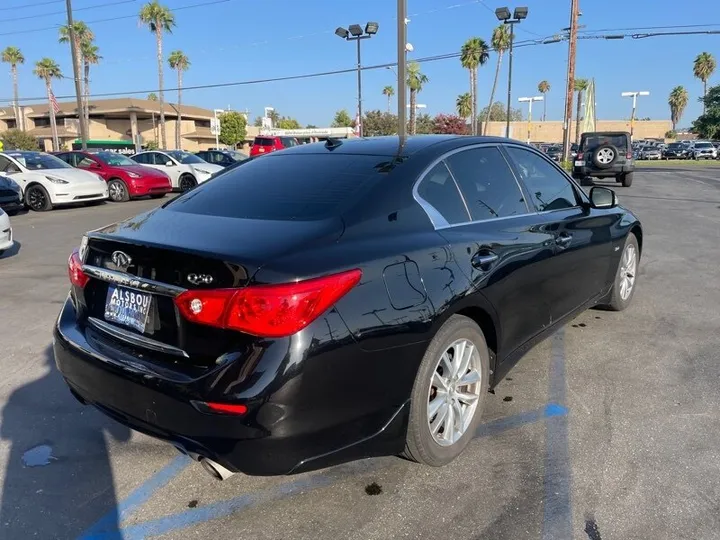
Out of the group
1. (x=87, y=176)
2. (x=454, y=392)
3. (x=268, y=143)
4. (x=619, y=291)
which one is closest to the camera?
(x=454, y=392)

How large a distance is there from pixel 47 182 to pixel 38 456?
13.5 m

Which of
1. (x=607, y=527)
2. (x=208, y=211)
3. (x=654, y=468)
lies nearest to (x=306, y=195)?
(x=208, y=211)

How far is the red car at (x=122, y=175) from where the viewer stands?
682 inches

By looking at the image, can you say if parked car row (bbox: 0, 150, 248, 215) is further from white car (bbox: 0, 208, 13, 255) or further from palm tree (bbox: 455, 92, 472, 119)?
palm tree (bbox: 455, 92, 472, 119)

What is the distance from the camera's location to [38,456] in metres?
3.08

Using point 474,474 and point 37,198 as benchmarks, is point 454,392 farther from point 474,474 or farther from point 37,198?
point 37,198

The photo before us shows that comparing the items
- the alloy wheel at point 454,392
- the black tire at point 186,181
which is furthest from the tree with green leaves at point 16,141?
the alloy wheel at point 454,392

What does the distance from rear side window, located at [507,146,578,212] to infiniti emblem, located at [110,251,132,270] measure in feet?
8.38

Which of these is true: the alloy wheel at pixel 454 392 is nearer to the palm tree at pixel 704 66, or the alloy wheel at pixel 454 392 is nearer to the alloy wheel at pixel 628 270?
the alloy wheel at pixel 628 270

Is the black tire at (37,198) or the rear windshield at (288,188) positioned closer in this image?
the rear windshield at (288,188)

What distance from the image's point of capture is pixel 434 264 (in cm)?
270

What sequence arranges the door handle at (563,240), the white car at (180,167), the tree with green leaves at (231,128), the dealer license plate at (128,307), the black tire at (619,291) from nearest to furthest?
the dealer license plate at (128,307) < the door handle at (563,240) < the black tire at (619,291) < the white car at (180,167) < the tree with green leaves at (231,128)

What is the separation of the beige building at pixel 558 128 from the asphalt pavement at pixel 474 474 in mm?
79465

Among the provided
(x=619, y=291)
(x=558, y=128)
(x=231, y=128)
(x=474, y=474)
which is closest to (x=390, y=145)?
(x=474, y=474)
